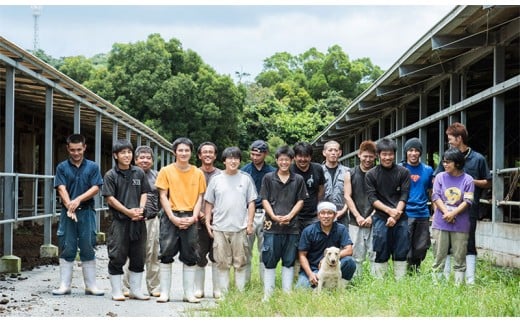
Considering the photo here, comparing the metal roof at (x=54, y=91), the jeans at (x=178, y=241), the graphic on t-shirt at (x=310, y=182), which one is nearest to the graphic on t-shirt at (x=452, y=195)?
the graphic on t-shirt at (x=310, y=182)

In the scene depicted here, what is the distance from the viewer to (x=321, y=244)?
7.83 metres

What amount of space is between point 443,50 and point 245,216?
16.9 feet

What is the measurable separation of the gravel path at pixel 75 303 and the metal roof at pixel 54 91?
2.62 metres

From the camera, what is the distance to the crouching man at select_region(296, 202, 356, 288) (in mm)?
7719

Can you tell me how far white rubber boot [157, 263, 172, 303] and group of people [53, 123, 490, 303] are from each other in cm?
1

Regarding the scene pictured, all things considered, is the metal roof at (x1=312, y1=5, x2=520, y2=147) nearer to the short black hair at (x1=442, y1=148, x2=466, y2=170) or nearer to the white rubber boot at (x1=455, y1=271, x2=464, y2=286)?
the short black hair at (x1=442, y1=148, x2=466, y2=170)

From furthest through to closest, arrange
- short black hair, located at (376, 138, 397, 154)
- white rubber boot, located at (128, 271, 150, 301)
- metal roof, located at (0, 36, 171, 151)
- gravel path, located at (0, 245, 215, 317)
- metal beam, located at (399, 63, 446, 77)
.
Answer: metal beam, located at (399, 63, 446, 77)
metal roof, located at (0, 36, 171, 151)
short black hair, located at (376, 138, 397, 154)
white rubber boot, located at (128, 271, 150, 301)
gravel path, located at (0, 245, 215, 317)

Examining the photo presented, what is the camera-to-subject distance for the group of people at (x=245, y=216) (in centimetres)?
775

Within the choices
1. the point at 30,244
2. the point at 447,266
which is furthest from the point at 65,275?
the point at 30,244

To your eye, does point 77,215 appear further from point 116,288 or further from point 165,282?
point 165,282

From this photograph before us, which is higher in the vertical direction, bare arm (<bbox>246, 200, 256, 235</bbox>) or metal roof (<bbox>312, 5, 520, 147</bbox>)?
metal roof (<bbox>312, 5, 520, 147</bbox>)

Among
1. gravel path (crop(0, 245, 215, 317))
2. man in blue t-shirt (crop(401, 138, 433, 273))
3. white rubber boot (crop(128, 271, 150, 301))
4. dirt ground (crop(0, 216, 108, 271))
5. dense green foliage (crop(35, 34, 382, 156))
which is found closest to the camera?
gravel path (crop(0, 245, 215, 317))

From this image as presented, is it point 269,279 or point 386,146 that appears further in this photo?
point 386,146

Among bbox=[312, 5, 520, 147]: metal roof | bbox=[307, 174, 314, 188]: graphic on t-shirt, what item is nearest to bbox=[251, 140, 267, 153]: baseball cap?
bbox=[307, 174, 314, 188]: graphic on t-shirt
